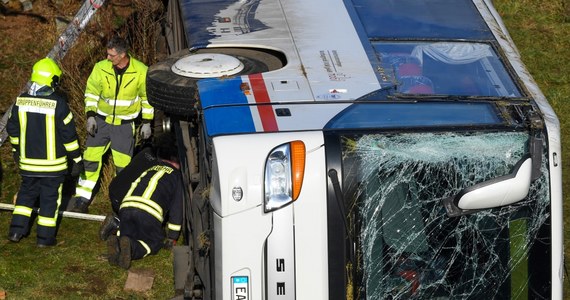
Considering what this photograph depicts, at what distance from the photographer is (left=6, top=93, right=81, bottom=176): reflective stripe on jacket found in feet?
26.3

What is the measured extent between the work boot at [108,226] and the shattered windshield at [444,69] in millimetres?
3025

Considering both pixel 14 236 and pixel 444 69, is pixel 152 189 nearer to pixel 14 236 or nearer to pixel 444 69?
pixel 14 236

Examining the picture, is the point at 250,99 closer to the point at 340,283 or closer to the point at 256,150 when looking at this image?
the point at 256,150

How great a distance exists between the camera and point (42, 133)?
805cm

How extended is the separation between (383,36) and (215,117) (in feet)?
4.66

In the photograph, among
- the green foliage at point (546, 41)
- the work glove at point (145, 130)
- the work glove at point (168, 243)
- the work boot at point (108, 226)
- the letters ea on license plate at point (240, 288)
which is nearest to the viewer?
the letters ea on license plate at point (240, 288)

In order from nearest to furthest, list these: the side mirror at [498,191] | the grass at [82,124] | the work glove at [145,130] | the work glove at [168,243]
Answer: the side mirror at [498,191] < the grass at [82,124] < the work glove at [168,243] < the work glove at [145,130]

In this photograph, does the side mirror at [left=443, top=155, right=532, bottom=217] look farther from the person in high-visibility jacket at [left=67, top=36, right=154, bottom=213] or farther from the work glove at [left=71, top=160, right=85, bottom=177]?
the person in high-visibility jacket at [left=67, top=36, right=154, bottom=213]

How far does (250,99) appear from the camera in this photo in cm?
558

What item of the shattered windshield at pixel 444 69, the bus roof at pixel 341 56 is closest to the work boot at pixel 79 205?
the bus roof at pixel 341 56

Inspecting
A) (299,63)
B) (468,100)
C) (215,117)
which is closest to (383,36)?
(299,63)

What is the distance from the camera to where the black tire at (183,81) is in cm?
621

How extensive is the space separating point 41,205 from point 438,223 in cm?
402

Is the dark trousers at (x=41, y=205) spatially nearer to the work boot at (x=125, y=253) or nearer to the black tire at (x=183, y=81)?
the work boot at (x=125, y=253)
